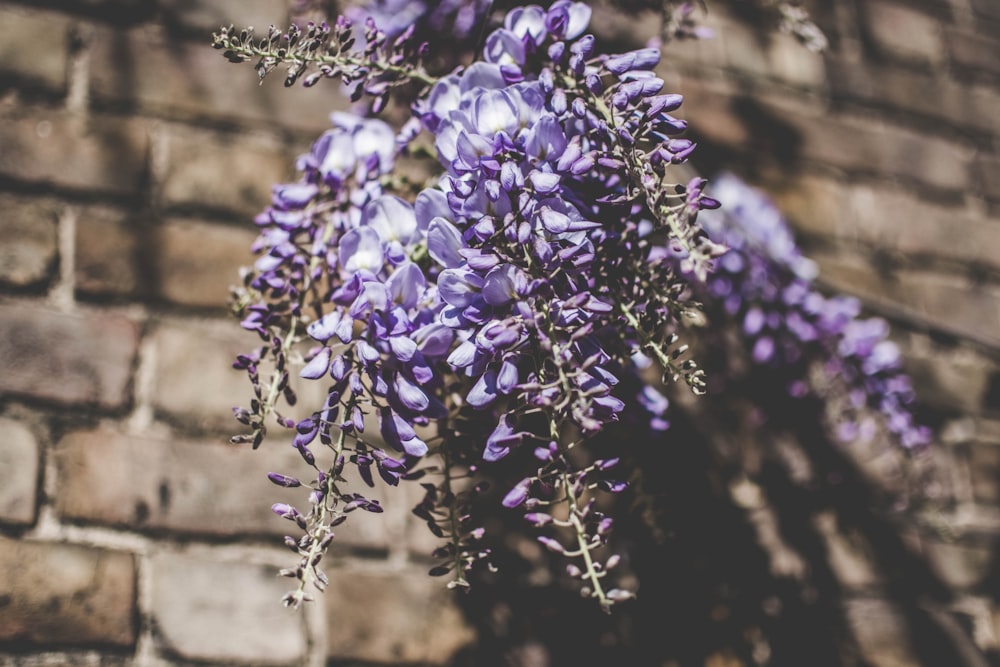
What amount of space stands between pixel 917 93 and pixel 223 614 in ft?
3.54

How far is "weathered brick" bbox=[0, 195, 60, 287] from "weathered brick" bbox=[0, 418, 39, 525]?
0.13 m

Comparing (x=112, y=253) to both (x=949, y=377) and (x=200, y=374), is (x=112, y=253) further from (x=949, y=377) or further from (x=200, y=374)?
(x=949, y=377)

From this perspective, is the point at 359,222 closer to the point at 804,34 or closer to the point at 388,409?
the point at 388,409

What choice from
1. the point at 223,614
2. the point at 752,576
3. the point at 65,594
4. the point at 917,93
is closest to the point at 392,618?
the point at 223,614

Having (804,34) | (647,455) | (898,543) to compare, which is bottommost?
(898,543)

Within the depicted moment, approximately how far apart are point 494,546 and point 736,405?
338 mm

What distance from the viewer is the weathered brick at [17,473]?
0.65 meters

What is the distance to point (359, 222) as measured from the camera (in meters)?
0.56

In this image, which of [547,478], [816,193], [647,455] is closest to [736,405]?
[647,455]

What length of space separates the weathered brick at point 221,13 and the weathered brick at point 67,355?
31 centimetres

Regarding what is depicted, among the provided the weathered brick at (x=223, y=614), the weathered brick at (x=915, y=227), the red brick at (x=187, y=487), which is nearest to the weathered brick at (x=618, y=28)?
the weathered brick at (x=915, y=227)

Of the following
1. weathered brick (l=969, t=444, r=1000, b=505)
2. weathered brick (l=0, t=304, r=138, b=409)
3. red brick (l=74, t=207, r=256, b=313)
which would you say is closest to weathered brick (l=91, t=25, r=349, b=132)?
red brick (l=74, t=207, r=256, b=313)

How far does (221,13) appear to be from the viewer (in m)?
0.83

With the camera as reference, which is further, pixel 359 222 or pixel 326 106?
pixel 326 106
